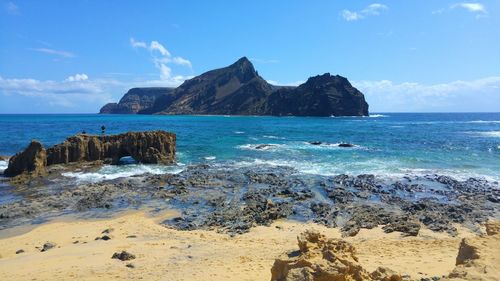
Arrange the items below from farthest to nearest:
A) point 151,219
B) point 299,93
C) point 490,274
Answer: point 299,93
point 151,219
point 490,274

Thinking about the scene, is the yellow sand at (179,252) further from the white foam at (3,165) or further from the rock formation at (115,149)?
the white foam at (3,165)

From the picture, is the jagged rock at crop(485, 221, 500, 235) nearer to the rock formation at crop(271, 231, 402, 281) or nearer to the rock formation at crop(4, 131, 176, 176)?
the rock formation at crop(271, 231, 402, 281)

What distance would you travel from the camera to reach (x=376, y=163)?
3659 centimetres

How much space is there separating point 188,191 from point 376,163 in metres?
19.3

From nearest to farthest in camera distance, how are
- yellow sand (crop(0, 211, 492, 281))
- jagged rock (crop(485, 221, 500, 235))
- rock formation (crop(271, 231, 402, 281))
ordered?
1. rock formation (crop(271, 231, 402, 281))
2. jagged rock (crop(485, 221, 500, 235))
3. yellow sand (crop(0, 211, 492, 281))

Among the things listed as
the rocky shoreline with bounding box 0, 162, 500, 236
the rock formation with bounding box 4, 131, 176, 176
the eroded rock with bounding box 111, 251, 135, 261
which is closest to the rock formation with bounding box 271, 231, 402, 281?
the eroded rock with bounding box 111, 251, 135, 261

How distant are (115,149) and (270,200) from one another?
19129 millimetres

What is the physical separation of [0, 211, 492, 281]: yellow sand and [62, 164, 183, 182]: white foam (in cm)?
1042

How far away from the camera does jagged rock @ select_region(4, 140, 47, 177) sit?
30078mm

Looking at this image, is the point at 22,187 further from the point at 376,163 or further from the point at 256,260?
the point at 376,163

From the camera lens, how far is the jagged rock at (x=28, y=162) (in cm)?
3008

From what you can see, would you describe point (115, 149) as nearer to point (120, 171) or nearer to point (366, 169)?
point (120, 171)

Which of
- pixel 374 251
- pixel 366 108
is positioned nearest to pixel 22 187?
pixel 374 251

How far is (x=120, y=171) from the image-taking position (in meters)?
31.7
